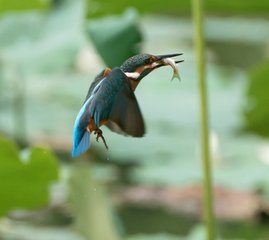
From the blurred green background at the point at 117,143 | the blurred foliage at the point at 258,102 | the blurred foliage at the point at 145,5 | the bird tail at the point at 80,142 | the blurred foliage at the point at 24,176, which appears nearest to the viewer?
the bird tail at the point at 80,142

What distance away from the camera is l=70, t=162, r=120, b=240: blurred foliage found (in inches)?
52.6

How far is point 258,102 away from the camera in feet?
5.93

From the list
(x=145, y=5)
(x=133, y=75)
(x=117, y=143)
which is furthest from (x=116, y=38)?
(x=117, y=143)

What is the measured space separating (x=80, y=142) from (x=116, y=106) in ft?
0.09

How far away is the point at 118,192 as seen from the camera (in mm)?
2094

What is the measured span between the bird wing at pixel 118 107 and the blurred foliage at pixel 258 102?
1.07 metres

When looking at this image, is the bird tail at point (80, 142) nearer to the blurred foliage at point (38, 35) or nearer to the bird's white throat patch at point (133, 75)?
the bird's white throat patch at point (133, 75)

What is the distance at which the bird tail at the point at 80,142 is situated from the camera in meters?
0.57

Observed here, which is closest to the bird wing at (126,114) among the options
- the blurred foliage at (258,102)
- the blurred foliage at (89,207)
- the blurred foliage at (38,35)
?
the blurred foliage at (89,207)

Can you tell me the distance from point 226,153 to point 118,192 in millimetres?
264

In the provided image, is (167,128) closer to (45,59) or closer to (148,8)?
(45,59)

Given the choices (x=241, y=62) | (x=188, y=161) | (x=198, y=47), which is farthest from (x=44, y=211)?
(x=241, y=62)

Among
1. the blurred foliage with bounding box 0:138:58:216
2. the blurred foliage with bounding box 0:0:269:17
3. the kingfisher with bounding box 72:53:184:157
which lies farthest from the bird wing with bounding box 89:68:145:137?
the blurred foliage with bounding box 0:0:269:17

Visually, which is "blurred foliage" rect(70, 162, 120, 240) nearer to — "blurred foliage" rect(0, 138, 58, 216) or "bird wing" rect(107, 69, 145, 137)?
"blurred foliage" rect(0, 138, 58, 216)
